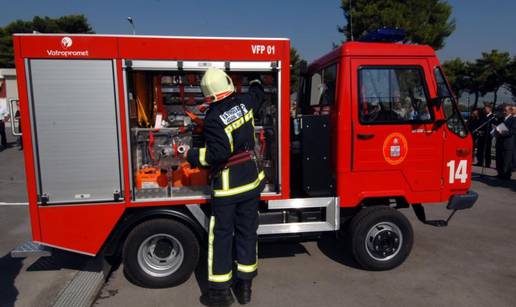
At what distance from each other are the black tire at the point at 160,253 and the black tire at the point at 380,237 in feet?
5.62

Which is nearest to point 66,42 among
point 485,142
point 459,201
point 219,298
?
point 219,298

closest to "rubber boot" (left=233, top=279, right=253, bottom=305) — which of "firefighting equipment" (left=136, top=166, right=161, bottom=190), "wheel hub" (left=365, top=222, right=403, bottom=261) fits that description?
"firefighting equipment" (left=136, top=166, right=161, bottom=190)

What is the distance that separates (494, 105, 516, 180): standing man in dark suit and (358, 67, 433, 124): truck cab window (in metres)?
6.51

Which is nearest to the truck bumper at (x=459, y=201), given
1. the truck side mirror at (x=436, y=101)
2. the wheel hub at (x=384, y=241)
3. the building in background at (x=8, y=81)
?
the wheel hub at (x=384, y=241)

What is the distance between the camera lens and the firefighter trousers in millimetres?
3406

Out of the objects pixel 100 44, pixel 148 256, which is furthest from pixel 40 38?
pixel 148 256

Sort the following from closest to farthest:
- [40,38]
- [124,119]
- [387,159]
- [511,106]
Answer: [40,38], [124,119], [387,159], [511,106]

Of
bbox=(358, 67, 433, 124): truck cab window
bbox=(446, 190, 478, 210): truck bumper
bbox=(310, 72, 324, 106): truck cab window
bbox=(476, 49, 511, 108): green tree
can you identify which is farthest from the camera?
bbox=(476, 49, 511, 108): green tree

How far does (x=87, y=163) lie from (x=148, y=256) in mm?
1117

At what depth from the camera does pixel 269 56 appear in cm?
361

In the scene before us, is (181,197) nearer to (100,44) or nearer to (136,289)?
(136,289)

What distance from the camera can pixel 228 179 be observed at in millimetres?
3342

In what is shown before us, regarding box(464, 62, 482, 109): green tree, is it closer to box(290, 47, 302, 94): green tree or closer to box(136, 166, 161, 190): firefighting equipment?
box(290, 47, 302, 94): green tree

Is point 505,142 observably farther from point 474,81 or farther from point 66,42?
point 474,81
